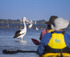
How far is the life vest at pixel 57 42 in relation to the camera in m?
4.31

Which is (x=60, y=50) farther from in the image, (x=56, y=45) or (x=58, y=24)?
(x=58, y=24)

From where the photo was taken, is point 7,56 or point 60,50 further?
point 7,56

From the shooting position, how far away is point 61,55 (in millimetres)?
4309

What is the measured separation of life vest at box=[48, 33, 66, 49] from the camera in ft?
14.1

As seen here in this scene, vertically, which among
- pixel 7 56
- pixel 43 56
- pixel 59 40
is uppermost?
pixel 59 40

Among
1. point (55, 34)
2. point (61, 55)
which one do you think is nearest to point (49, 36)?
point (55, 34)

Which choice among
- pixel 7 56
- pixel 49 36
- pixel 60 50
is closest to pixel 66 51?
pixel 60 50

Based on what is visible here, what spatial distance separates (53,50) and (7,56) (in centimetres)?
543

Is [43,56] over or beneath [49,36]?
beneath

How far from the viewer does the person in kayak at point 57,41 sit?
4316 mm

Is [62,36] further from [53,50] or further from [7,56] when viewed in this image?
[7,56]

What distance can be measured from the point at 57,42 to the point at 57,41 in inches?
0.7

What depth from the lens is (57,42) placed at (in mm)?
4312

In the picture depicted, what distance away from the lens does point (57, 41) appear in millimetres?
4316
